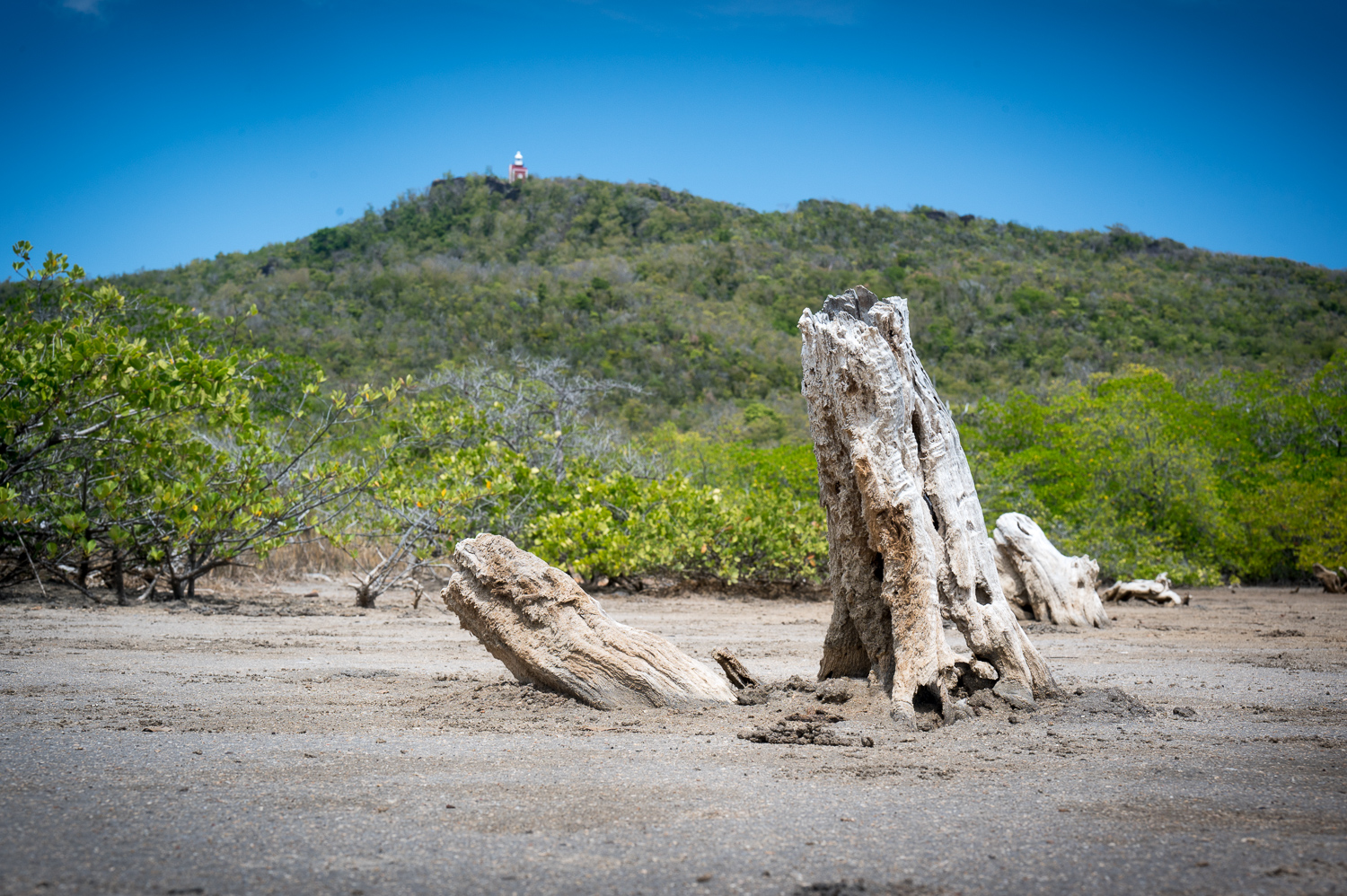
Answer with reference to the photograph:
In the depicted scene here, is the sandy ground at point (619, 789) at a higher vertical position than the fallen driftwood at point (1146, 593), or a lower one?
higher

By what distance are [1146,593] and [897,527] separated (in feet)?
36.0

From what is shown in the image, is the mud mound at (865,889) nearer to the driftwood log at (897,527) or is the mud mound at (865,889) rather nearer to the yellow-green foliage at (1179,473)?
the driftwood log at (897,527)

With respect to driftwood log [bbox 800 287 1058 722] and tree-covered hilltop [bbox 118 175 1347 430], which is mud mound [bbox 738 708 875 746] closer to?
driftwood log [bbox 800 287 1058 722]

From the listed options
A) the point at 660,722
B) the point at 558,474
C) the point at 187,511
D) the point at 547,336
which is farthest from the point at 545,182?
the point at 660,722

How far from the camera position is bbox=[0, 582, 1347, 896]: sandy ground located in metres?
2.38

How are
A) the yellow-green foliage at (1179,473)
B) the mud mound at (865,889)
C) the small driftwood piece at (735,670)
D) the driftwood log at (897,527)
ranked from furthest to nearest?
1. the yellow-green foliage at (1179,473)
2. the small driftwood piece at (735,670)
3. the driftwood log at (897,527)
4. the mud mound at (865,889)

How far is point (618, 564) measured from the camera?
12609mm

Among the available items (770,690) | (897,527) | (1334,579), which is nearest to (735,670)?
(770,690)

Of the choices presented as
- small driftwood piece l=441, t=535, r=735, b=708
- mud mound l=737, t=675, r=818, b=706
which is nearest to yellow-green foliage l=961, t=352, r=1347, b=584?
mud mound l=737, t=675, r=818, b=706

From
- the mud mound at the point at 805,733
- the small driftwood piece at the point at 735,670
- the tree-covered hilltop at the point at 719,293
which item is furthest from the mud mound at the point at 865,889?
the tree-covered hilltop at the point at 719,293

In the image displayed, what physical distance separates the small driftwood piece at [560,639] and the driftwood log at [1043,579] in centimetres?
646

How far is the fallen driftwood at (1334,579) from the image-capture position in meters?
15.2

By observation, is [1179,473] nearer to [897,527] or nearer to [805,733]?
[897,527]

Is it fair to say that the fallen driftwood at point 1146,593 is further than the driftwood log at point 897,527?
Yes
